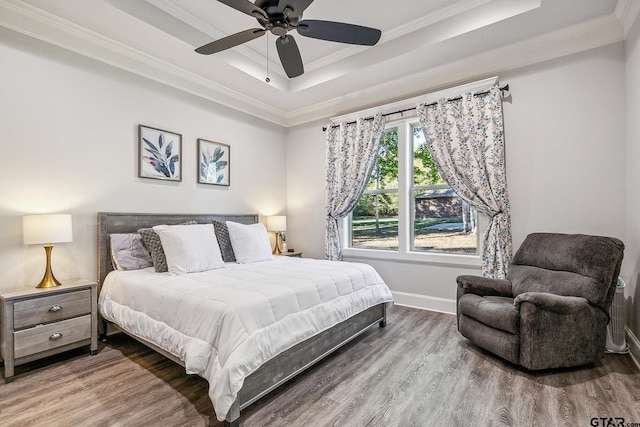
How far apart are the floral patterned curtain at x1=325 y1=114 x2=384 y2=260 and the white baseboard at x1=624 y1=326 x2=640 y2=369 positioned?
2.99 meters

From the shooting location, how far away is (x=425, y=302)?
3.87 metres

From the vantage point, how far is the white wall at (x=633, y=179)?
8.05 feet

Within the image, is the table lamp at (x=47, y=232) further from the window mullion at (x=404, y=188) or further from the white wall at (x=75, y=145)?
the window mullion at (x=404, y=188)

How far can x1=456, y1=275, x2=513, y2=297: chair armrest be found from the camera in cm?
286


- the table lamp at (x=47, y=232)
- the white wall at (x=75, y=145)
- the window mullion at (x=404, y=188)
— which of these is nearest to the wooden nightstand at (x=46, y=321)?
the table lamp at (x=47, y=232)

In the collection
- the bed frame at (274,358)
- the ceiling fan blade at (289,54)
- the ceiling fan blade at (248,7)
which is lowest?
the bed frame at (274,358)

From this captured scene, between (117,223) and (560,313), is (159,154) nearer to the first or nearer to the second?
(117,223)

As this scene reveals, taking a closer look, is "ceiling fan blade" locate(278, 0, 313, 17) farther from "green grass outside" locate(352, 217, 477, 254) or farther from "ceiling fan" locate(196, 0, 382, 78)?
"green grass outside" locate(352, 217, 477, 254)

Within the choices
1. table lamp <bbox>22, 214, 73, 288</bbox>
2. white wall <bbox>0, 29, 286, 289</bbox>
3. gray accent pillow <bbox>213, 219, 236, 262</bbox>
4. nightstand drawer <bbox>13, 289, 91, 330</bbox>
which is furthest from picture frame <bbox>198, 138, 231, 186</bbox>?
nightstand drawer <bbox>13, 289, 91, 330</bbox>

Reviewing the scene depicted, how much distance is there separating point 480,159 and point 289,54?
2.30 m


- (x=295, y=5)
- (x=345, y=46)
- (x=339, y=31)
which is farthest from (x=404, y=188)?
(x=295, y=5)

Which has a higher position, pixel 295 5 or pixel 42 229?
pixel 295 5

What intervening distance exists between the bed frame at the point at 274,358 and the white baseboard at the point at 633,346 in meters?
2.00

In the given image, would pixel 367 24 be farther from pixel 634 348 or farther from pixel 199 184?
pixel 634 348
